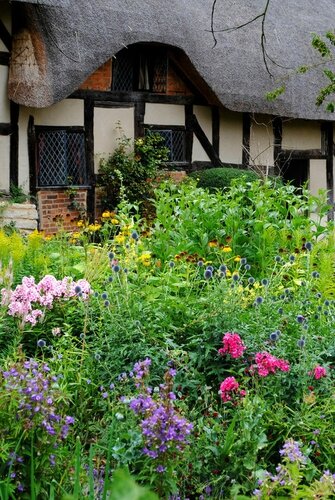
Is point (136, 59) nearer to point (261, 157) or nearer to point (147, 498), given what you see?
point (261, 157)

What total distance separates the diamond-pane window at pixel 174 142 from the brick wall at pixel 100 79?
45.0 inches

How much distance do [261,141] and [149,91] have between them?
261 cm

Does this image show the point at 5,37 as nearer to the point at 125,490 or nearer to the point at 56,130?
the point at 56,130

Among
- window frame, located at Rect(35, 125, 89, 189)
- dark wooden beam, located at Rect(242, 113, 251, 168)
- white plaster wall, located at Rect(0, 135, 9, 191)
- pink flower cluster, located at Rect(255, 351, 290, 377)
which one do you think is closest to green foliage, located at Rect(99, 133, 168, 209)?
window frame, located at Rect(35, 125, 89, 189)

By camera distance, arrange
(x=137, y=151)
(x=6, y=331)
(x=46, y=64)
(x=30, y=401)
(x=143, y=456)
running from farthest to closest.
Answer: (x=137, y=151) < (x=46, y=64) < (x=6, y=331) < (x=143, y=456) < (x=30, y=401)

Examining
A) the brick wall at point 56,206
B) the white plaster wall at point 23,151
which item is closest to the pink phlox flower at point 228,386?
the brick wall at point 56,206

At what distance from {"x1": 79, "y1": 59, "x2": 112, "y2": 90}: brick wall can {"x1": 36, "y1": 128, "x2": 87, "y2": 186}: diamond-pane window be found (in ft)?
2.15

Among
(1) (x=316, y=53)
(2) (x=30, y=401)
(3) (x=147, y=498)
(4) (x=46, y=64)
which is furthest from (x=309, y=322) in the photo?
(1) (x=316, y=53)

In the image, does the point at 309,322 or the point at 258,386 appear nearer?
the point at 258,386

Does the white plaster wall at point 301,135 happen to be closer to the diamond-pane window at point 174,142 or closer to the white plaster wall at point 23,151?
the diamond-pane window at point 174,142

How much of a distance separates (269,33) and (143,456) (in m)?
12.3

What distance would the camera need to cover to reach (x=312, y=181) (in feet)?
50.6

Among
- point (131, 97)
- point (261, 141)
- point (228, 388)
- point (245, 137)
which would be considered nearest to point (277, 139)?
point (261, 141)

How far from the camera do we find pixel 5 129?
10.9 metres
